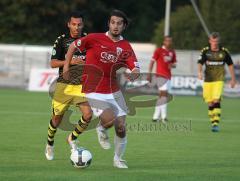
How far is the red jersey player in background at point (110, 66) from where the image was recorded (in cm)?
1161

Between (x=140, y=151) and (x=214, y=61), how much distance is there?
6.05 meters

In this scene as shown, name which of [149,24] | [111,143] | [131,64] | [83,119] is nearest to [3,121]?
[111,143]

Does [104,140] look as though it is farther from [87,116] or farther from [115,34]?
[115,34]

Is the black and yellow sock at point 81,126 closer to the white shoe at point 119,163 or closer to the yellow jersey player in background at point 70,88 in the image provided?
the yellow jersey player in background at point 70,88

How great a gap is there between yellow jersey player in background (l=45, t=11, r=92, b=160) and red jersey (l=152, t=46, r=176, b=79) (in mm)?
8969

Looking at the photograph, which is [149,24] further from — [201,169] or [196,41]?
[201,169]

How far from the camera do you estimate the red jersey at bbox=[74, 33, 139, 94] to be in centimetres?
1165

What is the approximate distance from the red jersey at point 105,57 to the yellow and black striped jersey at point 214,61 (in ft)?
25.1

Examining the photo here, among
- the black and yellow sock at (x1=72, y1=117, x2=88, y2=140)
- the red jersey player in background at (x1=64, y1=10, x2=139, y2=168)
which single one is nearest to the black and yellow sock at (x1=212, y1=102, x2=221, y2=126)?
the black and yellow sock at (x1=72, y1=117, x2=88, y2=140)

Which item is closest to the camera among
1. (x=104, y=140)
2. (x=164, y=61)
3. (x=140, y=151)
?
(x=140, y=151)

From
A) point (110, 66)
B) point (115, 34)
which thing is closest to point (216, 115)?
point (110, 66)

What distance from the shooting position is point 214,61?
1934cm

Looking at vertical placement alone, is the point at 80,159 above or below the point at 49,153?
above

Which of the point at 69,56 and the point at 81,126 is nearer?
the point at 69,56
